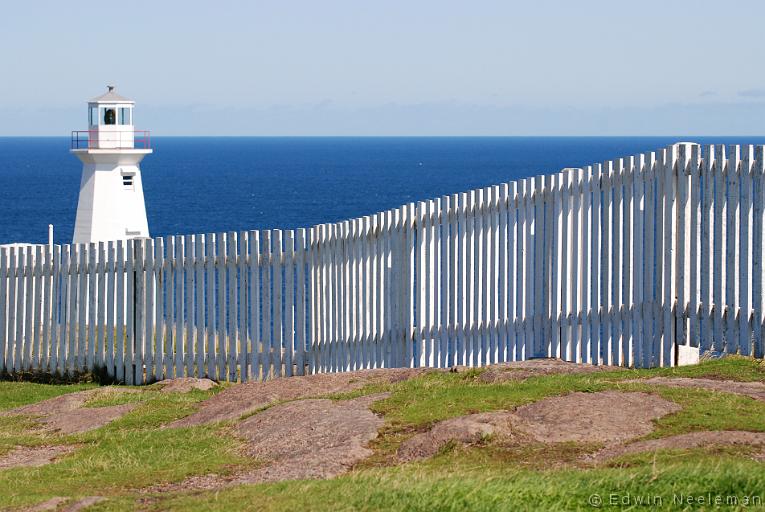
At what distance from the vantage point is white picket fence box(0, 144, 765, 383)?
35.3 ft

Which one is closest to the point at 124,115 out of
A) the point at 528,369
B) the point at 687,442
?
the point at 528,369

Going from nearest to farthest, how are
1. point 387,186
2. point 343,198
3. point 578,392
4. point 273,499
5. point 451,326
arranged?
point 273,499 → point 578,392 → point 451,326 → point 343,198 → point 387,186

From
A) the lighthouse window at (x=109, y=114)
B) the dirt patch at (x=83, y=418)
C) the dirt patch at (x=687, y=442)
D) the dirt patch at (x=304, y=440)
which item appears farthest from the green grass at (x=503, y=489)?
the lighthouse window at (x=109, y=114)

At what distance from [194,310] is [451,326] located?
11.1 ft

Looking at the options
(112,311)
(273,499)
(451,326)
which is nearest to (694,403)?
(273,499)

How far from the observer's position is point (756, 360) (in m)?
10.3

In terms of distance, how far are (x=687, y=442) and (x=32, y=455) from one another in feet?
16.9

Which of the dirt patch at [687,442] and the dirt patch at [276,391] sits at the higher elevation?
the dirt patch at [687,442]

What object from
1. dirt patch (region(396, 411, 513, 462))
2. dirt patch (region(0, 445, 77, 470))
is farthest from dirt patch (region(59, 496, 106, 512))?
dirt patch (region(0, 445, 77, 470))

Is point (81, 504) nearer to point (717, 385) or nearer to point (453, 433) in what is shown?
point (453, 433)

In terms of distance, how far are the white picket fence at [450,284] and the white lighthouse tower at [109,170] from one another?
13.7 m

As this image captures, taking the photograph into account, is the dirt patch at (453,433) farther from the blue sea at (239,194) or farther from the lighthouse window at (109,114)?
the blue sea at (239,194)

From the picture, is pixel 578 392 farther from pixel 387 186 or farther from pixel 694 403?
pixel 387 186

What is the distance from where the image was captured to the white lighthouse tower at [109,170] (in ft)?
98.1
